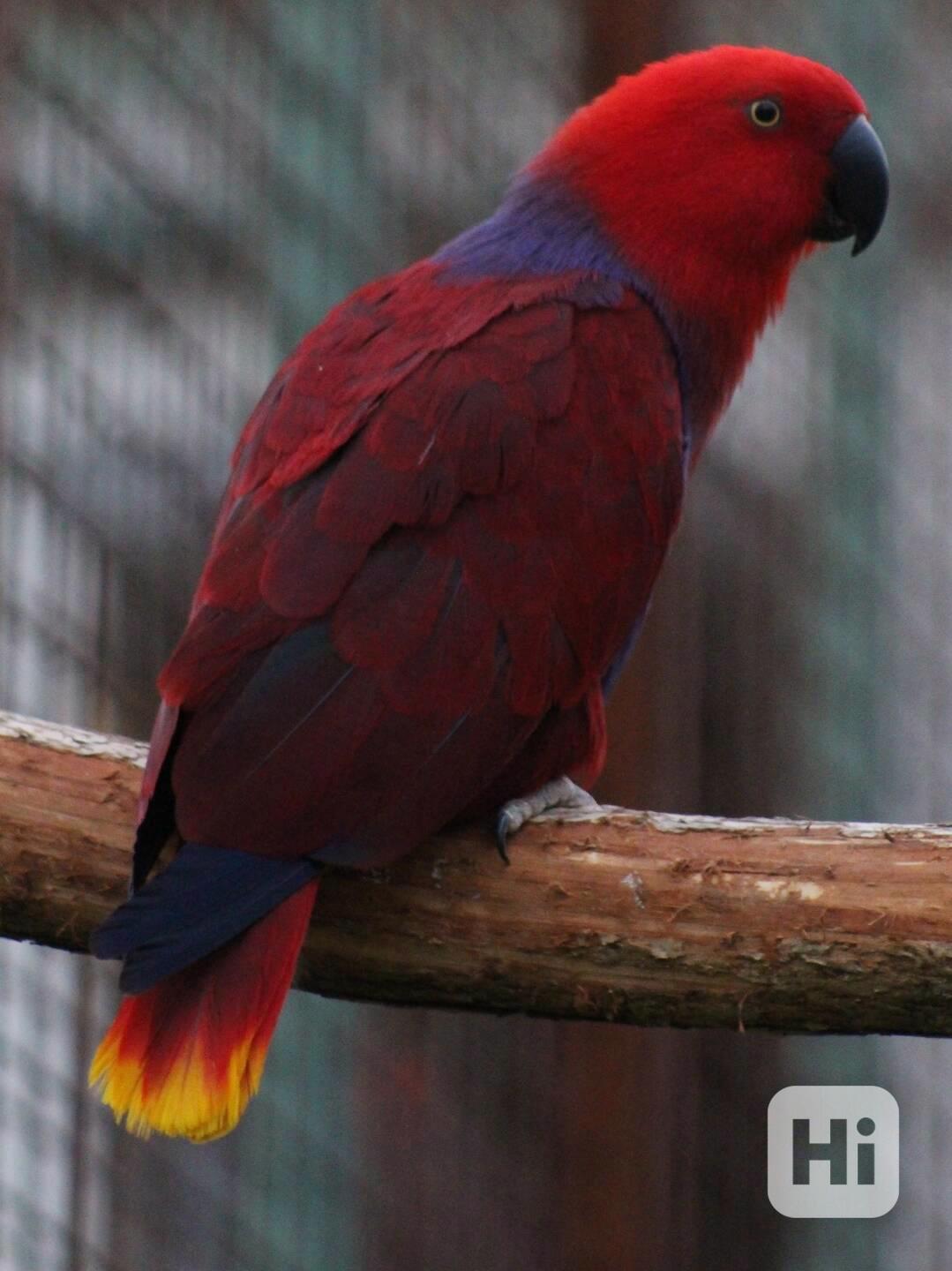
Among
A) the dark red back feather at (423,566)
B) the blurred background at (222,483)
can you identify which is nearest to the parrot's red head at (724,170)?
the dark red back feather at (423,566)

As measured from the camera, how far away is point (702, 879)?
50.3 inches

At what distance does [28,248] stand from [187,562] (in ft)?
1.30

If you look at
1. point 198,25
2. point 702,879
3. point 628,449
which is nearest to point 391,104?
point 198,25

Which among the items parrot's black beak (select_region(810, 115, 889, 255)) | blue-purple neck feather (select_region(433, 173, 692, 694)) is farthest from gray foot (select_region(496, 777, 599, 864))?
parrot's black beak (select_region(810, 115, 889, 255))

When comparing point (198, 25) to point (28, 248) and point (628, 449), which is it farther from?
point (628, 449)

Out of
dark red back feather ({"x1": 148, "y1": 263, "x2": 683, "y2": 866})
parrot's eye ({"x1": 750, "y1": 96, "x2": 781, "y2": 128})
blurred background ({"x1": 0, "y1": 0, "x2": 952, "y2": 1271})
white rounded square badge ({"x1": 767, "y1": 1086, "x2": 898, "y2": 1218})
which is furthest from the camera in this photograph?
blurred background ({"x1": 0, "y1": 0, "x2": 952, "y2": 1271})

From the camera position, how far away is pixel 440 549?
1.39 m

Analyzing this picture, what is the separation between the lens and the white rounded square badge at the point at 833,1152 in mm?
1438

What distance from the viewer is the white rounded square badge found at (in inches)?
56.6

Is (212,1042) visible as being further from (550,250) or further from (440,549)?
(550,250)

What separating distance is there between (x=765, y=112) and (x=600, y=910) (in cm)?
91

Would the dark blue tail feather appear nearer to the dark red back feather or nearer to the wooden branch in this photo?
the dark red back feather

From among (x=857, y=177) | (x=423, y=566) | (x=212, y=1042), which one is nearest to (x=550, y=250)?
(x=857, y=177)

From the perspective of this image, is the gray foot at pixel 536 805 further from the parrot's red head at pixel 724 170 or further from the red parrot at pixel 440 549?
the parrot's red head at pixel 724 170
